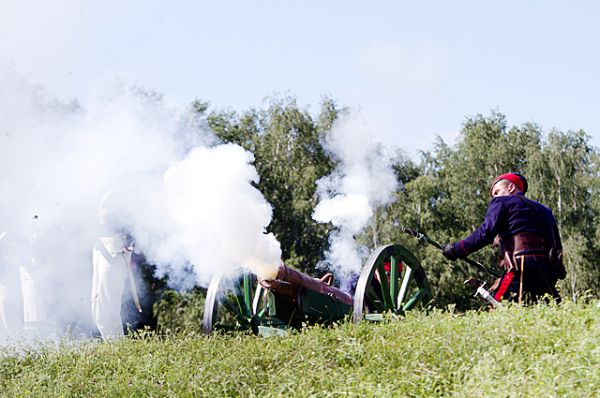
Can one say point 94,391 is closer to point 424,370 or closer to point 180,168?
point 424,370

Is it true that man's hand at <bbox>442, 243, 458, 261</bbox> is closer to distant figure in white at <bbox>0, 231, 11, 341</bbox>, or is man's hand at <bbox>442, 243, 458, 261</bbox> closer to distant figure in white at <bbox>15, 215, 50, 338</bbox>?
distant figure in white at <bbox>15, 215, 50, 338</bbox>

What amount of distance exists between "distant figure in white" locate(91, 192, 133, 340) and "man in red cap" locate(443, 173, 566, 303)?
3.31 m

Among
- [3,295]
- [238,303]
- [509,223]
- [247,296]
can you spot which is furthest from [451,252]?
[3,295]

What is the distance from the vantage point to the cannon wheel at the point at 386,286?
25.8 feet

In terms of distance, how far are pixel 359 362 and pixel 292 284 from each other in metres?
2.33

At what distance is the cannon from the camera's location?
800 cm

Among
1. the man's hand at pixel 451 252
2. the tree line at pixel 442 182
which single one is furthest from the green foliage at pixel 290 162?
the man's hand at pixel 451 252

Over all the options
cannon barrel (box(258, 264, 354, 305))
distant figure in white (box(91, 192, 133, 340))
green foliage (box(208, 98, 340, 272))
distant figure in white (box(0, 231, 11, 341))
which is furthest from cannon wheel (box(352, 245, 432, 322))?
green foliage (box(208, 98, 340, 272))

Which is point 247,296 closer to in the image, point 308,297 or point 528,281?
point 308,297

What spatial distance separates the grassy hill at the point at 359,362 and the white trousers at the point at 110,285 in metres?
1.89

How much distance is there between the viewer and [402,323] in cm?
684

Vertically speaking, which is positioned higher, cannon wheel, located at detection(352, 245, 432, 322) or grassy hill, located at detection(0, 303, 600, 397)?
cannon wheel, located at detection(352, 245, 432, 322)

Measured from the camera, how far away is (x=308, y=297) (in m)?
8.27

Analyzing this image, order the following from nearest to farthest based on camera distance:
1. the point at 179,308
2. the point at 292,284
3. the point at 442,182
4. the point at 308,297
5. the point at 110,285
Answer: the point at 292,284
the point at 308,297
the point at 110,285
the point at 179,308
the point at 442,182
